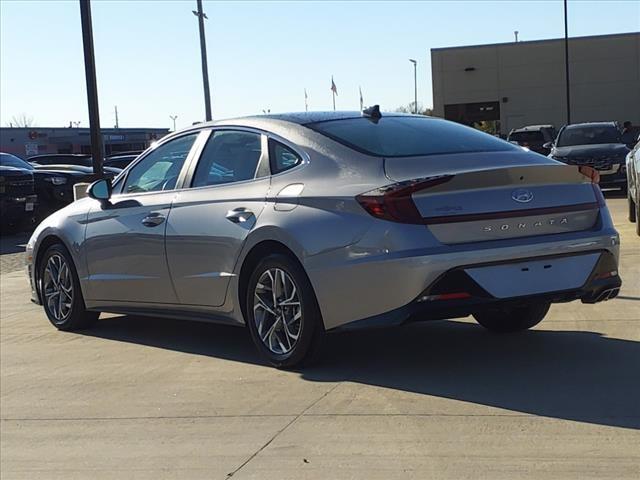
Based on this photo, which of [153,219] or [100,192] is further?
[100,192]

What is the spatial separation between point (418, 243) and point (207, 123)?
229 centimetres

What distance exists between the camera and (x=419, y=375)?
5.07 m

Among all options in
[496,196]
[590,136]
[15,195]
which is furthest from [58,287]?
[590,136]

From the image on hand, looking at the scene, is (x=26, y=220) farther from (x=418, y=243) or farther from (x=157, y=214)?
(x=418, y=243)

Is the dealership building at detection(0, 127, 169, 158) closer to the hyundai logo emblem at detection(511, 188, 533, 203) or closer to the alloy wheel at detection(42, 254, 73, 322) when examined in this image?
the alloy wheel at detection(42, 254, 73, 322)

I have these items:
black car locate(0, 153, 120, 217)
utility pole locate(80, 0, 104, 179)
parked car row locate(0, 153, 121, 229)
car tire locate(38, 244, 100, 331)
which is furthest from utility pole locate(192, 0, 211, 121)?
car tire locate(38, 244, 100, 331)

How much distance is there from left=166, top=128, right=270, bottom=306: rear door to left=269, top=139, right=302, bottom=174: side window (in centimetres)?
6

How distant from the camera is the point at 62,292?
7160 mm

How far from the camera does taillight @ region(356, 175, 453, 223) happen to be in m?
4.64

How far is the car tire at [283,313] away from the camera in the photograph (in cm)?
502

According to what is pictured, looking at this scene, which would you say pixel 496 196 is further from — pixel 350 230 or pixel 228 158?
pixel 228 158

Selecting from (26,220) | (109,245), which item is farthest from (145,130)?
(109,245)

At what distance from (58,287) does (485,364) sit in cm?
380

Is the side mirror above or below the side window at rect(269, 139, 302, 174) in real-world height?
below
